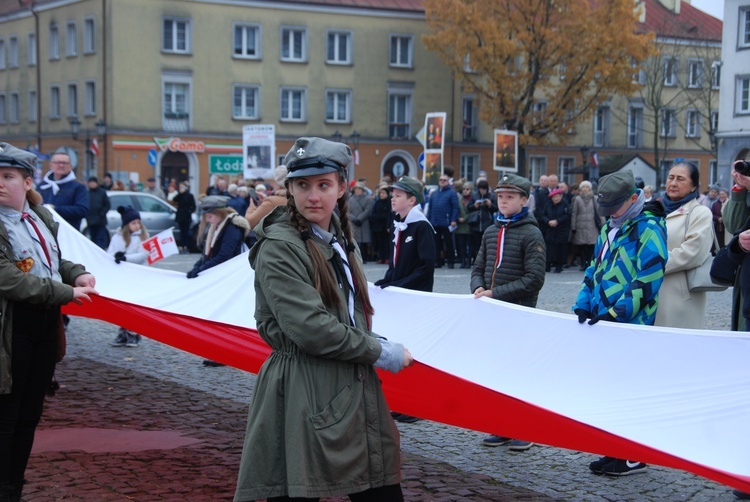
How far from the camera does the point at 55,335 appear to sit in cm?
579

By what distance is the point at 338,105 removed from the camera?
55688 millimetres

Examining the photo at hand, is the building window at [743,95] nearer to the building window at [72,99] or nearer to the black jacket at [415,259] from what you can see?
the building window at [72,99]

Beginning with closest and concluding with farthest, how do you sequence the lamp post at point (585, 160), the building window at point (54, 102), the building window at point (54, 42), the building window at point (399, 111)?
the lamp post at point (585, 160) < the building window at point (54, 42) < the building window at point (54, 102) < the building window at point (399, 111)

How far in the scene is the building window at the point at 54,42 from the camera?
54.1 meters

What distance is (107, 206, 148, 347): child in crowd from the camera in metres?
11.3

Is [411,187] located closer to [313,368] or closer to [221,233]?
[221,233]

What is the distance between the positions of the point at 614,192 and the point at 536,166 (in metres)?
56.7

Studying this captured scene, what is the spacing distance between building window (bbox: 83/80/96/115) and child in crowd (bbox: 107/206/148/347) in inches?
1643

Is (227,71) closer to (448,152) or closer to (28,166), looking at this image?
(448,152)

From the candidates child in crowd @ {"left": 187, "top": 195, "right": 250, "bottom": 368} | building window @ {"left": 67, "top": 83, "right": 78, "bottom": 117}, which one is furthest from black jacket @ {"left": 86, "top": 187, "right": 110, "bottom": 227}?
building window @ {"left": 67, "top": 83, "right": 78, "bottom": 117}

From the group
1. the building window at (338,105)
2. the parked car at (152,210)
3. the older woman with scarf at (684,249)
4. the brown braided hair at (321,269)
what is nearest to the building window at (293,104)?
the building window at (338,105)

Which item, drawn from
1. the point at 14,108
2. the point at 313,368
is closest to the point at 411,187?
the point at 313,368

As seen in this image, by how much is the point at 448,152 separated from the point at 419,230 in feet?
166

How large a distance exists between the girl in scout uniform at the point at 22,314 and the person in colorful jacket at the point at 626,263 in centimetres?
313
